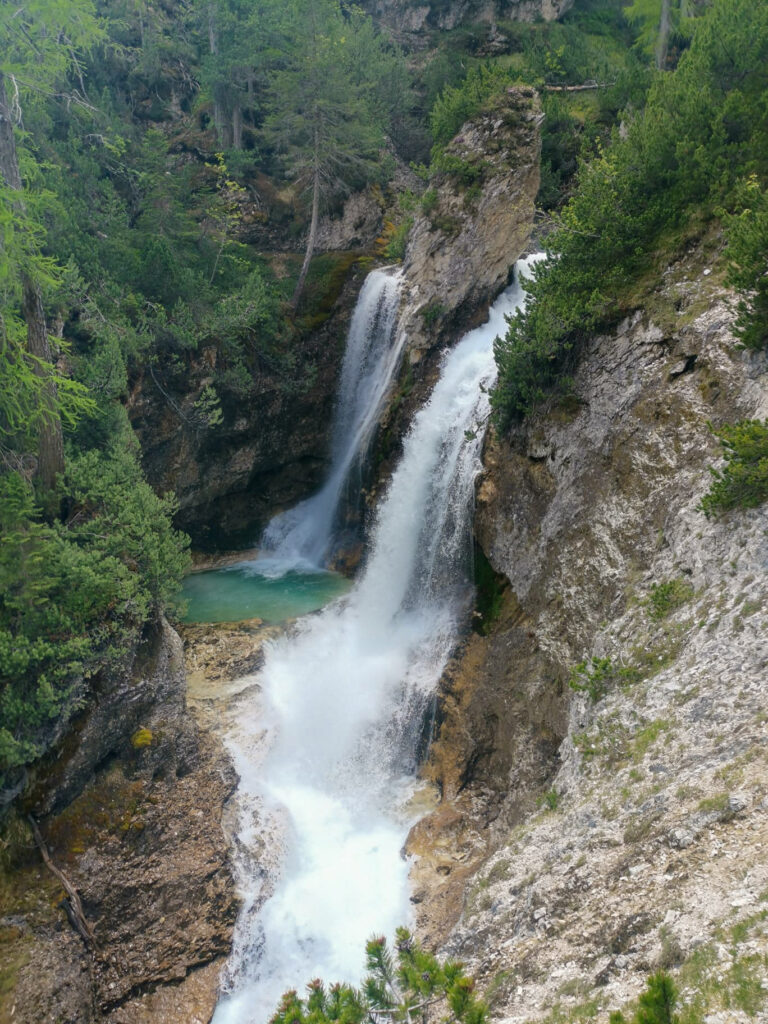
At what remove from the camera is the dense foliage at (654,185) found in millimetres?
9844

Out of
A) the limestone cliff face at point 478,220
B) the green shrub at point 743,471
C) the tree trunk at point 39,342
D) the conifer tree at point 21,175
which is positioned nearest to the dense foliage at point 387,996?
the green shrub at point 743,471

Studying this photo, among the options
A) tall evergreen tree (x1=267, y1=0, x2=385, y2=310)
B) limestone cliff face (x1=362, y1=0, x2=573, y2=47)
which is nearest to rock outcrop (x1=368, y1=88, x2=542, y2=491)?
tall evergreen tree (x1=267, y1=0, x2=385, y2=310)

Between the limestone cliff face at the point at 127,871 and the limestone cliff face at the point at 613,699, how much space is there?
356cm

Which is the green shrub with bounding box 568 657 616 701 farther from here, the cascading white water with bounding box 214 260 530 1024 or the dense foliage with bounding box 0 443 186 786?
the dense foliage with bounding box 0 443 186 786

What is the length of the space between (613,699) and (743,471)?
10.0 ft

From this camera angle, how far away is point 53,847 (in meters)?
9.38

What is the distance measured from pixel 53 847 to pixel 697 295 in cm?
1293

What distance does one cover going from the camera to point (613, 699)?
7449 millimetres

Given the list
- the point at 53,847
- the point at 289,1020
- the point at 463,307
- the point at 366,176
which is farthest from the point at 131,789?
the point at 366,176

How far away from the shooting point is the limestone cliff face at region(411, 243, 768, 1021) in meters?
4.66

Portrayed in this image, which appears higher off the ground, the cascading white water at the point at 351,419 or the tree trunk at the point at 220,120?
the tree trunk at the point at 220,120

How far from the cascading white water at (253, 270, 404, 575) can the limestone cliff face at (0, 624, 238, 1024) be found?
8.34 m

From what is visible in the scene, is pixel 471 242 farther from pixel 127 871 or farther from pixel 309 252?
pixel 127 871

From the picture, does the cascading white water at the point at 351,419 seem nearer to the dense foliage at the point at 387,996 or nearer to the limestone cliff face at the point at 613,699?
the limestone cliff face at the point at 613,699
